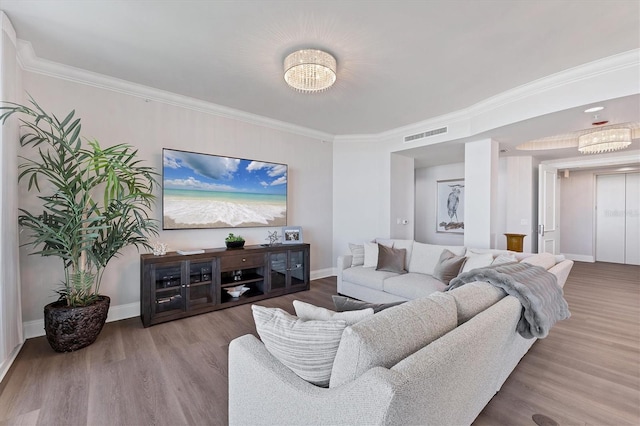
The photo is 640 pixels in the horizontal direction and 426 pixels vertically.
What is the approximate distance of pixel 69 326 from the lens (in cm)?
241

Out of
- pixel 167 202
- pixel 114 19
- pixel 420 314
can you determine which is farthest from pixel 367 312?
pixel 167 202

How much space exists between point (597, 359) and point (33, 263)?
210 inches

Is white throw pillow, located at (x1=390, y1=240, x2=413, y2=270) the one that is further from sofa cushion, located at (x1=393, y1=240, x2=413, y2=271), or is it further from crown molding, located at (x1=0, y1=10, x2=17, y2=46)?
crown molding, located at (x1=0, y1=10, x2=17, y2=46)

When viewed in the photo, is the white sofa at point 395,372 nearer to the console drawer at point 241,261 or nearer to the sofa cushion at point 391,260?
the sofa cushion at point 391,260

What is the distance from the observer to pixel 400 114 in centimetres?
413

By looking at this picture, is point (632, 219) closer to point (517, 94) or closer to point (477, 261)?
point (517, 94)

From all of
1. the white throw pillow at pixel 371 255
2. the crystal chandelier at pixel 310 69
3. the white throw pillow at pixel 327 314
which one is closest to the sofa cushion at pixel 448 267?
the white throw pillow at pixel 371 255

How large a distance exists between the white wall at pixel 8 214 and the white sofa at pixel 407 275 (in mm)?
3353

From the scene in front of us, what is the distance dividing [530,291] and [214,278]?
3172 mm

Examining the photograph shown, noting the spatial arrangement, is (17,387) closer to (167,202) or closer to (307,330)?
(167,202)

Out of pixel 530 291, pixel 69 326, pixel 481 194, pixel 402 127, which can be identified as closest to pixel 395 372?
pixel 530 291

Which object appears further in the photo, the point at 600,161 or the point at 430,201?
the point at 430,201

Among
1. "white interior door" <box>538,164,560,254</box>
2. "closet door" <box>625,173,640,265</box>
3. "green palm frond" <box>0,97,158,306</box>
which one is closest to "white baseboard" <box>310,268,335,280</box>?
"green palm frond" <box>0,97,158,306</box>

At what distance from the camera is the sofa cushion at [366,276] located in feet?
11.5
